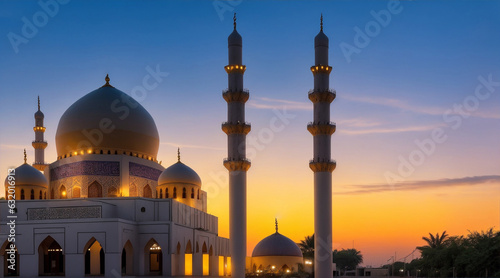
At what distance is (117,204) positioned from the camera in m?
29.9

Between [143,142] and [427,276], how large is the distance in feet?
66.2

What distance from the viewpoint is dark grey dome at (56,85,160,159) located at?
33438 millimetres

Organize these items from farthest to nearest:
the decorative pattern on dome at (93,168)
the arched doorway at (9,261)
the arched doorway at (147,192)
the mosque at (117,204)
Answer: the arched doorway at (147,192), the decorative pattern on dome at (93,168), the arched doorway at (9,261), the mosque at (117,204)

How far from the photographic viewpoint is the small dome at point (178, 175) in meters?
33.0

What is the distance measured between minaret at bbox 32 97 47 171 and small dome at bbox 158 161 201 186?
9.86m

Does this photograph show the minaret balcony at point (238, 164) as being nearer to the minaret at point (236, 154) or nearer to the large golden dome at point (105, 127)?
the minaret at point (236, 154)

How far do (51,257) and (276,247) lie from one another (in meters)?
16.8

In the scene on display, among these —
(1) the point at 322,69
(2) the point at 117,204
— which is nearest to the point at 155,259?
(2) the point at 117,204

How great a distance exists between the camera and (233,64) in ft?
110

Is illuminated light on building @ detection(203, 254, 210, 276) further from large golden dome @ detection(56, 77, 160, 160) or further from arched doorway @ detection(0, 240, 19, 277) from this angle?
arched doorway @ detection(0, 240, 19, 277)

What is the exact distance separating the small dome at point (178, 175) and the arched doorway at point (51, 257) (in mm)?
6248

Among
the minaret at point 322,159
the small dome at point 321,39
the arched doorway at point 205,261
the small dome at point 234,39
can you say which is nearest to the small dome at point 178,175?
the arched doorway at point 205,261

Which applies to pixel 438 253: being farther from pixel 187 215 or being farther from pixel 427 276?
pixel 187 215

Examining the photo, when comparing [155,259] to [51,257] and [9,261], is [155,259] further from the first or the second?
[9,261]
